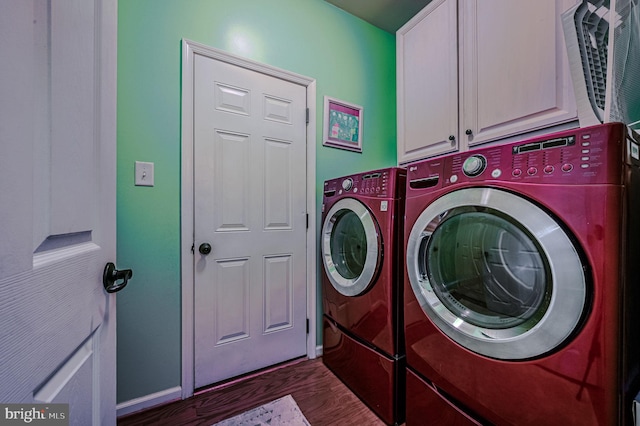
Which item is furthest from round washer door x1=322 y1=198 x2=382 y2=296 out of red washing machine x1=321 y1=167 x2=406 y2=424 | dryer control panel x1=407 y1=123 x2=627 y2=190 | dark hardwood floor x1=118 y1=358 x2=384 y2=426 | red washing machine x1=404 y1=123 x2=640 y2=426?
dark hardwood floor x1=118 y1=358 x2=384 y2=426

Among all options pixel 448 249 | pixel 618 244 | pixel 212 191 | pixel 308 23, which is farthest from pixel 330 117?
pixel 618 244

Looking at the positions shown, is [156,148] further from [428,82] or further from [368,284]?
[428,82]

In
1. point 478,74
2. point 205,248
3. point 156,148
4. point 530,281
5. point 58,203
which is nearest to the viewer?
point 58,203

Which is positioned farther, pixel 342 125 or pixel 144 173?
pixel 342 125

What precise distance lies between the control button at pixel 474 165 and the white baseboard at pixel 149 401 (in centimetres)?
177

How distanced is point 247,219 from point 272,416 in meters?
1.06

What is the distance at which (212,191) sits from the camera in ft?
4.77

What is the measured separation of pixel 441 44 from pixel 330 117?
0.79 meters

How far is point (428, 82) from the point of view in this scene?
1.46 meters

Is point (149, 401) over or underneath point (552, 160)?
underneath

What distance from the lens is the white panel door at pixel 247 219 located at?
1.43 meters

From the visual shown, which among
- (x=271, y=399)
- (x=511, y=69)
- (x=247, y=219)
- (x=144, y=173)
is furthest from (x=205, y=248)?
(x=511, y=69)

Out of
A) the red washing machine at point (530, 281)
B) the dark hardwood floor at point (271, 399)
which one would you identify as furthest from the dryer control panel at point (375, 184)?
the dark hardwood floor at point (271, 399)

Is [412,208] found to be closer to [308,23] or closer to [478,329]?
[478,329]
